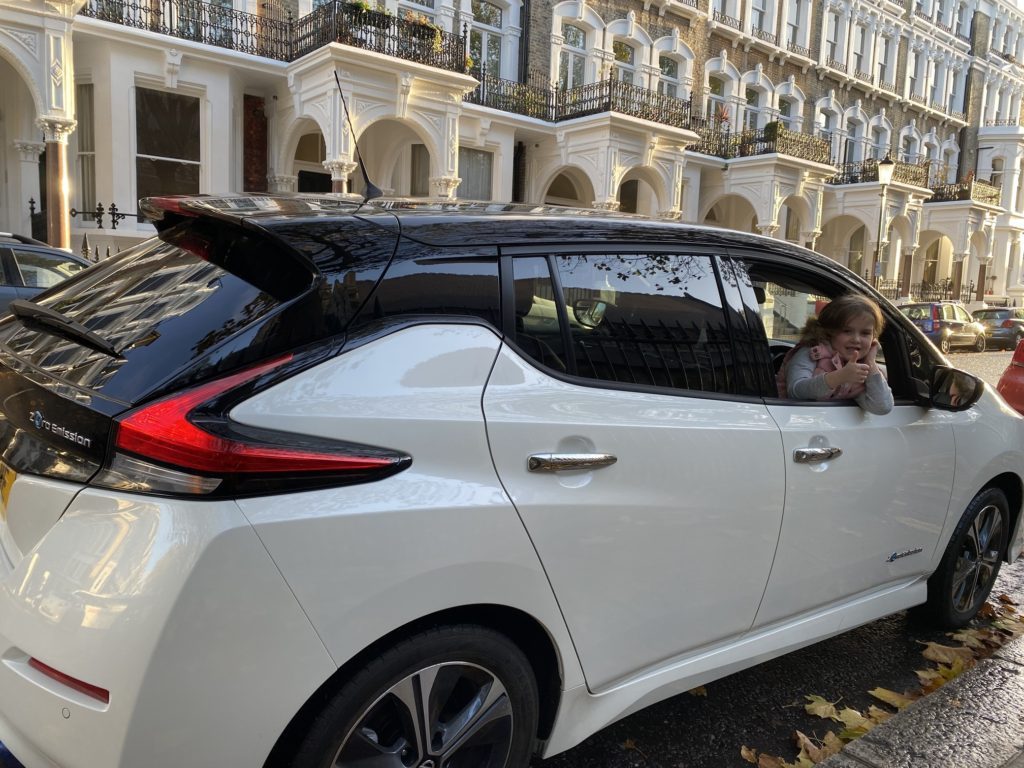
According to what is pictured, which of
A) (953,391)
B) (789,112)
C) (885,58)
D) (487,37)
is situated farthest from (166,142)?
(885,58)

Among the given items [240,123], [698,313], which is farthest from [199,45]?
[698,313]

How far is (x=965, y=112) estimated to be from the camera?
38.7 m

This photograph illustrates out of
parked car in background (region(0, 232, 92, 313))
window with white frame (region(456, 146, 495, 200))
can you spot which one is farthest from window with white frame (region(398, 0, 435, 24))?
parked car in background (region(0, 232, 92, 313))

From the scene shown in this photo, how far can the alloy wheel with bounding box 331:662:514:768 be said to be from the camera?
175 centimetres

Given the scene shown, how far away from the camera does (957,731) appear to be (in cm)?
279

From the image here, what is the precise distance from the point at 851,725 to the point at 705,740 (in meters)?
0.60

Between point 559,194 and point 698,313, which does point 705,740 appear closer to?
point 698,313

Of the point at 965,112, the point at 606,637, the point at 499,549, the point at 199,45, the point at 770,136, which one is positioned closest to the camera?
the point at 499,549

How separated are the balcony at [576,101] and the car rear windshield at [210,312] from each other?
17.5 m

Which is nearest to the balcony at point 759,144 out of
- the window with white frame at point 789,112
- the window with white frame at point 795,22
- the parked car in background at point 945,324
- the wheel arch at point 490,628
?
the window with white frame at point 789,112

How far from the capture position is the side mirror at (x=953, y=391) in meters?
3.15

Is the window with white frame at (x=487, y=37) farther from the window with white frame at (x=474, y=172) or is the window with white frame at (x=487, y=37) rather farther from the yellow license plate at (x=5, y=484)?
the yellow license plate at (x=5, y=484)

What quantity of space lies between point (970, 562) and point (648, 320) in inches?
92.7

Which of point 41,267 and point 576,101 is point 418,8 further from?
point 41,267
